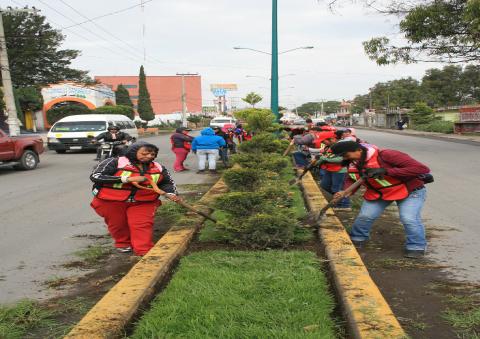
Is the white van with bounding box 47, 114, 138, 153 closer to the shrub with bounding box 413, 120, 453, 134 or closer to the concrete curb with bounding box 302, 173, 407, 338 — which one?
the concrete curb with bounding box 302, 173, 407, 338

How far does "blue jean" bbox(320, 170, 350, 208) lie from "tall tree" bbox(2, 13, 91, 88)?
2987 centimetres

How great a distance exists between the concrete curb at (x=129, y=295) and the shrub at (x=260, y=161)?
1.93m

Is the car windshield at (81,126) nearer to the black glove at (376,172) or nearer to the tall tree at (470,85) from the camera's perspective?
the black glove at (376,172)

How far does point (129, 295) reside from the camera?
3393 mm

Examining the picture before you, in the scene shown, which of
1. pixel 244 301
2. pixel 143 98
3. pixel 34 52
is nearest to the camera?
pixel 244 301

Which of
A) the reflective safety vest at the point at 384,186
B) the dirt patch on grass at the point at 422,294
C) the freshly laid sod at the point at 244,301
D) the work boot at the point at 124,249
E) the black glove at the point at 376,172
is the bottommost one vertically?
the work boot at the point at 124,249

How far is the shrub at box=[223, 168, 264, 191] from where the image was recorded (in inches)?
209

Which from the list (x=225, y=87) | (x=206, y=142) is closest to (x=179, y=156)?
(x=206, y=142)

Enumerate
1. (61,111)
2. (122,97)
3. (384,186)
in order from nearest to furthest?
(384,186), (61,111), (122,97)

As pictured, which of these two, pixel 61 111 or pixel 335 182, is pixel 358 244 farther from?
pixel 61 111

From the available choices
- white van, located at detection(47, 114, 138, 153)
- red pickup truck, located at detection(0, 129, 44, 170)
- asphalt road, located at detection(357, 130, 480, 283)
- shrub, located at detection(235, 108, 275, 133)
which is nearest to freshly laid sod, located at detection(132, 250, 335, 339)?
asphalt road, located at detection(357, 130, 480, 283)

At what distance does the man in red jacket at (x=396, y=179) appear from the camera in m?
4.66

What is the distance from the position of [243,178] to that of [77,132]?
1567cm

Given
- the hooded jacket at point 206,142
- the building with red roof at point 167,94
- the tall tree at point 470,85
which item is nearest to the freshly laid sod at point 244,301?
the hooded jacket at point 206,142
